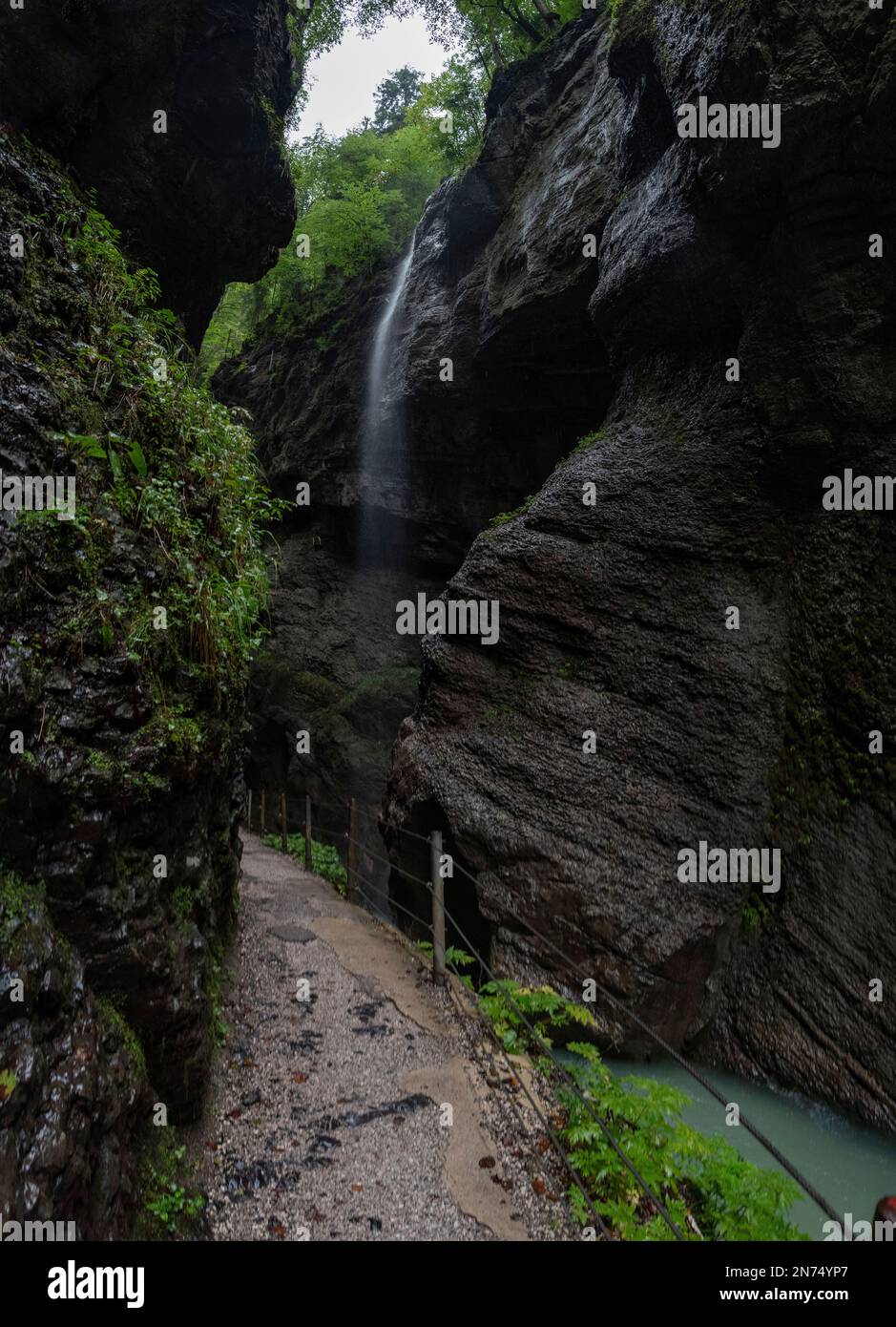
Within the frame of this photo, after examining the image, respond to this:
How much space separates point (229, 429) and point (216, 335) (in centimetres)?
2043

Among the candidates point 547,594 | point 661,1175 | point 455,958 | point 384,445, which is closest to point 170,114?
point 547,594

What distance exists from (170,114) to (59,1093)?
10576 mm

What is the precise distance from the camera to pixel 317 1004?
575 centimetres

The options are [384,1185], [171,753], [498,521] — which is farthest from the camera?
[498,521]

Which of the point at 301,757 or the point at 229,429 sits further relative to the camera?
the point at 301,757

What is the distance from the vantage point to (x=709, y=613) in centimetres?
834

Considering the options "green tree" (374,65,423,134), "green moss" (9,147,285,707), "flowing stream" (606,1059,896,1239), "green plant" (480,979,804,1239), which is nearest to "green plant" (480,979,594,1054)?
"green plant" (480,979,804,1239)

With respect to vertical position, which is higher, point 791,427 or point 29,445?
point 791,427

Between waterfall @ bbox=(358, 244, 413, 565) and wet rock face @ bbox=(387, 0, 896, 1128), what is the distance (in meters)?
7.31

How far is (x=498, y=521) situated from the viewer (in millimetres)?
10688
